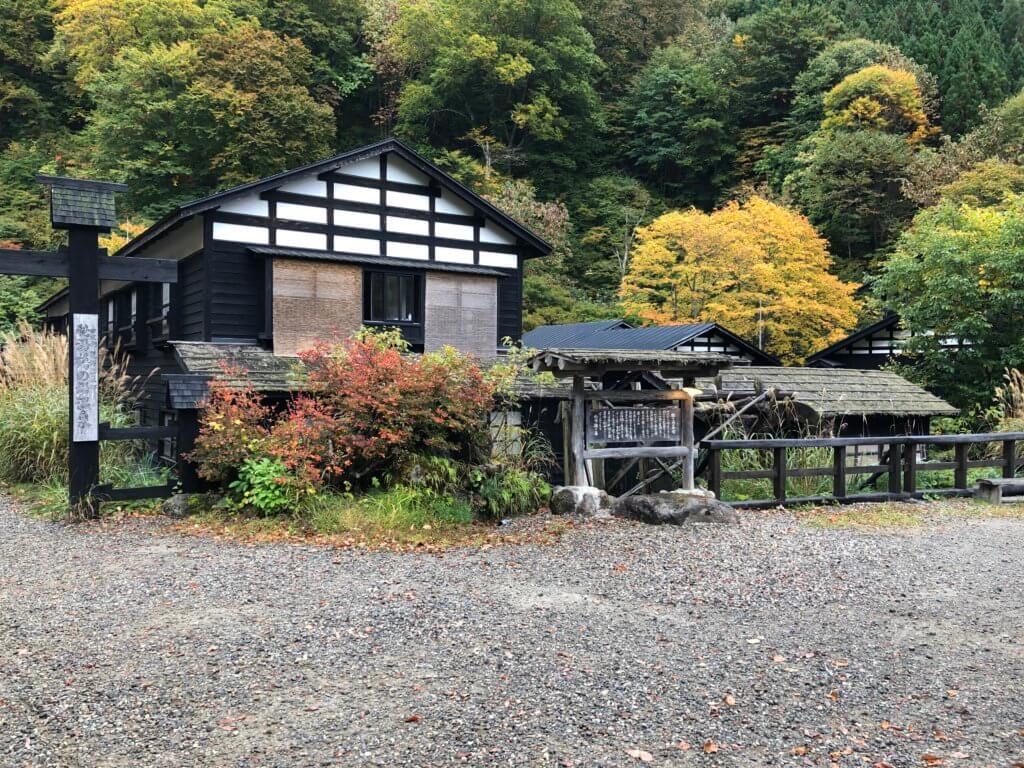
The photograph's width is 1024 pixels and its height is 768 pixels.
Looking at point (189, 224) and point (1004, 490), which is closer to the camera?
point (1004, 490)

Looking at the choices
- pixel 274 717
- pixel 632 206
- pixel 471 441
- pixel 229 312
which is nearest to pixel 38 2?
pixel 632 206

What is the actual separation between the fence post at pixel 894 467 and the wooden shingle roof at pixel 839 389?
2229 mm

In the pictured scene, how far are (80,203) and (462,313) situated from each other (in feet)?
23.0

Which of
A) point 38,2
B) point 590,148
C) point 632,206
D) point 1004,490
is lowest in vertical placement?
point 1004,490

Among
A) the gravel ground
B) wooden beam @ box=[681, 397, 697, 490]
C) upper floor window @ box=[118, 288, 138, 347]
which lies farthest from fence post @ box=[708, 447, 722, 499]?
upper floor window @ box=[118, 288, 138, 347]

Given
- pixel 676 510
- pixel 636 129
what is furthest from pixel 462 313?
pixel 636 129

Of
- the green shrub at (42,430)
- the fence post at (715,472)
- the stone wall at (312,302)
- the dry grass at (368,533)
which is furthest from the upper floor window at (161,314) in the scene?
the fence post at (715,472)

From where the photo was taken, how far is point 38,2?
33.6 metres

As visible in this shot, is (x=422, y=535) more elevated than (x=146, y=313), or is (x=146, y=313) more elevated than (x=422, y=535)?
(x=146, y=313)

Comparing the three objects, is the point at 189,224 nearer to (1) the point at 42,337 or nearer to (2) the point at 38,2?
(1) the point at 42,337

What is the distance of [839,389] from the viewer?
15.8 meters

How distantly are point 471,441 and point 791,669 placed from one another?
5833mm

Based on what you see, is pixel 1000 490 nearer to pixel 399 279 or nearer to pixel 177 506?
pixel 399 279

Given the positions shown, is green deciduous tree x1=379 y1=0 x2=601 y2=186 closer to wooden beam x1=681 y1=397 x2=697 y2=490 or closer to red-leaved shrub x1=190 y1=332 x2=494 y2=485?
wooden beam x1=681 y1=397 x2=697 y2=490
